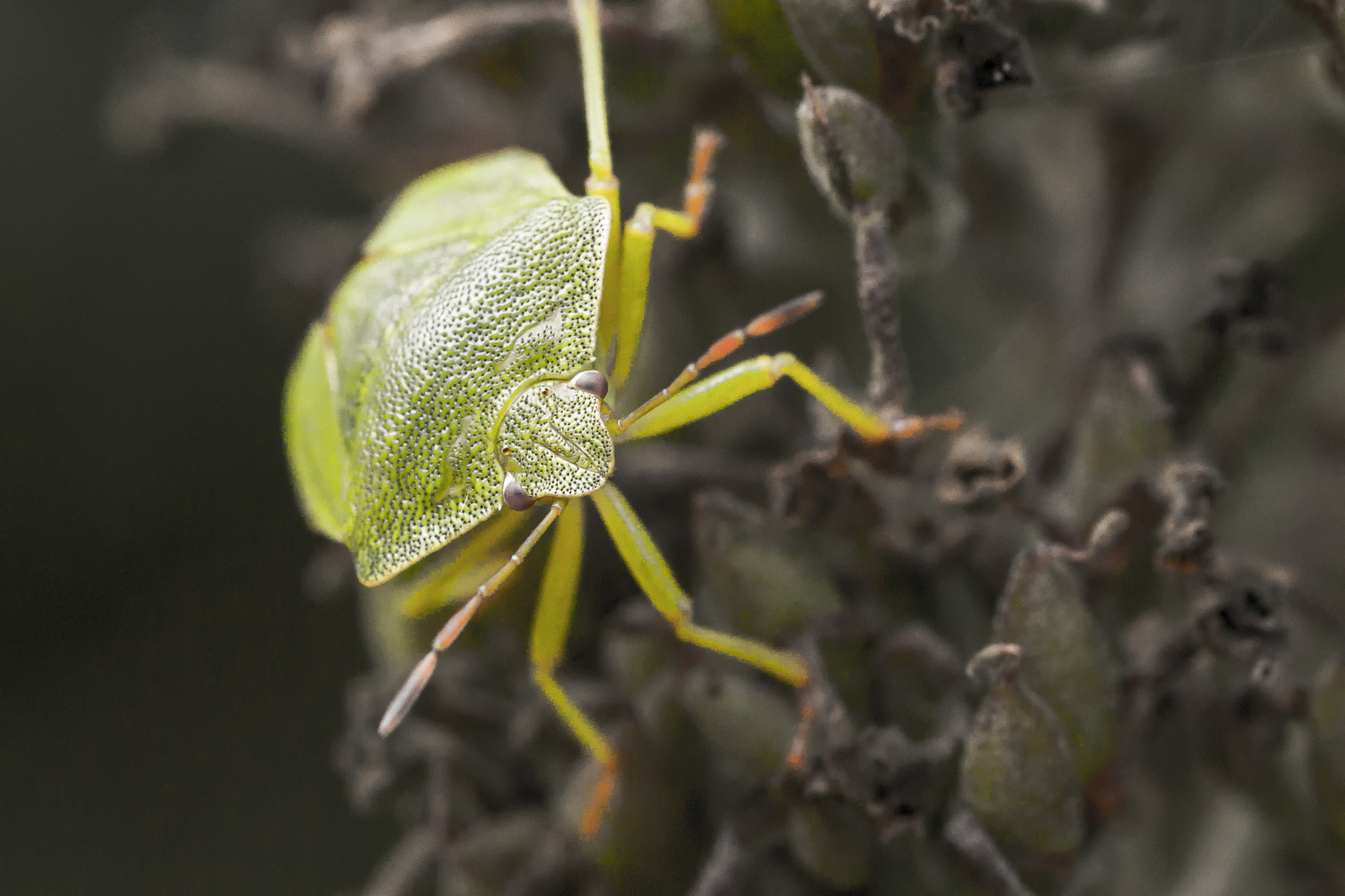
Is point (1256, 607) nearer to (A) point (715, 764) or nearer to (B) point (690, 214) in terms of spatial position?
(A) point (715, 764)

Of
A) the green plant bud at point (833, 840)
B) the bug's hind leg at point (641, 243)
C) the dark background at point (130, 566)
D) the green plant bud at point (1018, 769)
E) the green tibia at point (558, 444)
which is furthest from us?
the dark background at point (130, 566)

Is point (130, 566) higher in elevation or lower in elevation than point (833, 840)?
higher

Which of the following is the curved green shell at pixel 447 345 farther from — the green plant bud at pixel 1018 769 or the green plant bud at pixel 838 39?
the green plant bud at pixel 1018 769

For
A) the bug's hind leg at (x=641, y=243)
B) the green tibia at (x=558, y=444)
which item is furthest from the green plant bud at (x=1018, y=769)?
the bug's hind leg at (x=641, y=243)

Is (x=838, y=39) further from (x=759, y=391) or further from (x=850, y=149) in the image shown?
(x=759, y=391)

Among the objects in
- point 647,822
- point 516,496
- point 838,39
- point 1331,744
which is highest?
point 838,39

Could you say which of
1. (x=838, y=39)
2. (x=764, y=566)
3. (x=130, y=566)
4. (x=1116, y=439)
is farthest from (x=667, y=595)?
(x=130, y=566)
